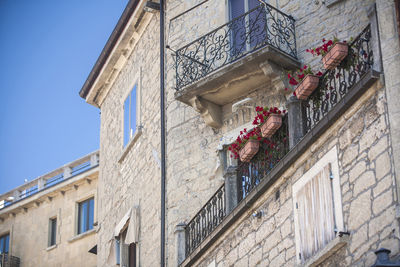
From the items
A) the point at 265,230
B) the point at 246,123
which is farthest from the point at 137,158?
the point at 265,230

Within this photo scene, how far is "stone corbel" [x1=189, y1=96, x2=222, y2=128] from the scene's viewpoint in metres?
17.0

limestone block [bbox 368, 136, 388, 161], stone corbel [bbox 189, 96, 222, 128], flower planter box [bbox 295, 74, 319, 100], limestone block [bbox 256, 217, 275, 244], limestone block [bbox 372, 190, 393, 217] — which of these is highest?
stone corbel [bbox 189, 96, 222, 128]

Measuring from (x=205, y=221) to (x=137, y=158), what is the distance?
517 centimetres

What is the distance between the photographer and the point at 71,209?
29.3m


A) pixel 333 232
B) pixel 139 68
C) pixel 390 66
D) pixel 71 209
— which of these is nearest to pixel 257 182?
pixel 333 232

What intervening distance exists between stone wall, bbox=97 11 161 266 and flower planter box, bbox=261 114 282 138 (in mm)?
5033

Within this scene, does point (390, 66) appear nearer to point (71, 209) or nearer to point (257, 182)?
point (257, 182)

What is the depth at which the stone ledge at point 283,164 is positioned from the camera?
10.7m

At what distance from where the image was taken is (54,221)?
30.2 m

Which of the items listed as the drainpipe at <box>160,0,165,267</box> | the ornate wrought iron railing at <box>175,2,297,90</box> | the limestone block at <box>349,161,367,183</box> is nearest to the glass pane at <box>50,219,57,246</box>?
the drainpipe at <box>160,0,165,267</box>

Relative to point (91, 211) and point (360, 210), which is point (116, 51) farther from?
point (360, 210)

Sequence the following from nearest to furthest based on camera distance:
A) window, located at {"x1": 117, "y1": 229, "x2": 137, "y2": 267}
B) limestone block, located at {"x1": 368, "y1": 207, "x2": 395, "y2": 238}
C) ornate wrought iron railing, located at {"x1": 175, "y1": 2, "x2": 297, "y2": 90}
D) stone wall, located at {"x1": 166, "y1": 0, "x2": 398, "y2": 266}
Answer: limestone block, located at {"x1": 368, "y1": 207, "x2": 395, "y2": 238} → stone wall, located at {"x1": 166, "y1": 0, "x2": 398, "y2": 266} → ornate wrought iron railing, located at {"x1": 175, "y1": 2, "x2": 297, "y2": 90} → window, located at {"x1": 117, "y1": 229, "x2": 137, "y2": 267}

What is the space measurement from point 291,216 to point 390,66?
279cm

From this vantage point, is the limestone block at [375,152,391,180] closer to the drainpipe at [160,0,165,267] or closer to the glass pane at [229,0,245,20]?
the drainpipe at [160,0,165,267]
